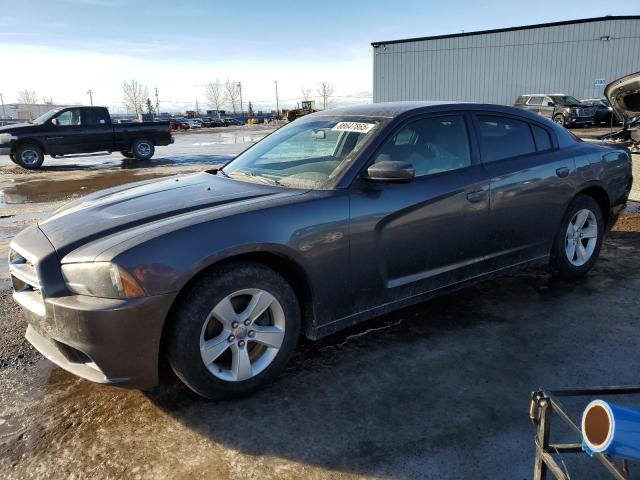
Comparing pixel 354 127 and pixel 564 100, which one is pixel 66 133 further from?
pixel 564 100

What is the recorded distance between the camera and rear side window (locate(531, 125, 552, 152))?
4.21 meters

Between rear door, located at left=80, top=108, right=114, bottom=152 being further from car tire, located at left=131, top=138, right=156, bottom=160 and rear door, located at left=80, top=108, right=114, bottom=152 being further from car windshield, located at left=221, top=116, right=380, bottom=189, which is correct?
car windshield, located at left=221, top=116, right=380, bottom=189

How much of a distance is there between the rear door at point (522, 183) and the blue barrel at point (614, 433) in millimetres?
2420

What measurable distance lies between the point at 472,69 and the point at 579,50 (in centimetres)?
696

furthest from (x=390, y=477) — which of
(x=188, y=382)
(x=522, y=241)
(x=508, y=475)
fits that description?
(x=522, y=241)

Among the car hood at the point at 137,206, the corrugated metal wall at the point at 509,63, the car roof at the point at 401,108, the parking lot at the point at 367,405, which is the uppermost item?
the corrugated metal wall at the point at 509,63

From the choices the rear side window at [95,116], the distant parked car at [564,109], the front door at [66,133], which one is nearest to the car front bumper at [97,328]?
the front door at [66,133]

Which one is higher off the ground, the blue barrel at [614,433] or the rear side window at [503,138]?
the rear side window at [503,138]

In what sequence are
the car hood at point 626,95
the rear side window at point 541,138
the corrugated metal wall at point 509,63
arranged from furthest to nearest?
the corrugated metal wall at point 509,63 → the car hood at point 626,95 → the rear side window at point 541,138

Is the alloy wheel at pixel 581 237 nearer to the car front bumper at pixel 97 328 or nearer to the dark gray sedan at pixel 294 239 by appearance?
the dark gray sedan at pixel 294 239

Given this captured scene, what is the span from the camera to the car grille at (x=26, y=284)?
8.63ft

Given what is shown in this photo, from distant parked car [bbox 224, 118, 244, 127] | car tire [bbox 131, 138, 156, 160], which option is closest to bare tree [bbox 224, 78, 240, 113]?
distant parked car [bbox 224, 118, 244, 127]

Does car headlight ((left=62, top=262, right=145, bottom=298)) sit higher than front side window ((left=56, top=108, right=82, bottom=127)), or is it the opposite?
front side window ((left=56, top=108, right=82, bottom=127))

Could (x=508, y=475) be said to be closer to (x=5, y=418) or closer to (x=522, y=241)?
(x=522, y=241)
